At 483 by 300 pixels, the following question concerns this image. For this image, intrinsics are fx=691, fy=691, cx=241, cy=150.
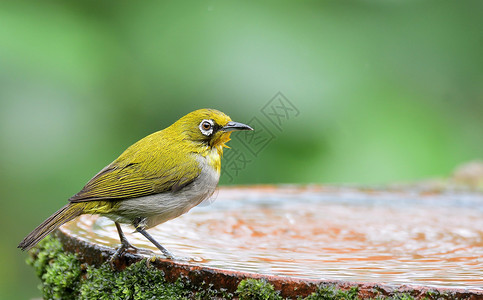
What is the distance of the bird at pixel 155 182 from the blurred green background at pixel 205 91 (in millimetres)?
2199

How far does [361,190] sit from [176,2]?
2.67 m

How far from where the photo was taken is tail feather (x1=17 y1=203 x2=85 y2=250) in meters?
2.39

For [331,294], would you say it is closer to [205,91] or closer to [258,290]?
[258,290]

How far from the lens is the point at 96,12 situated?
5.50m

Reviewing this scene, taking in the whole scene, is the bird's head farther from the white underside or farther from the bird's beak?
the white underside

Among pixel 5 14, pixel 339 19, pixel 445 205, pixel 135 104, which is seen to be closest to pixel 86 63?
pixel 135 104

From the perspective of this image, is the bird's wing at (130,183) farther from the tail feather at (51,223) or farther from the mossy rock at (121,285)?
the mossy rock at (121,285)

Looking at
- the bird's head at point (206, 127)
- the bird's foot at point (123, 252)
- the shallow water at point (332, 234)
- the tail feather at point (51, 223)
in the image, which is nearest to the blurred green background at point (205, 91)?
the shallow water at point (332, 234)

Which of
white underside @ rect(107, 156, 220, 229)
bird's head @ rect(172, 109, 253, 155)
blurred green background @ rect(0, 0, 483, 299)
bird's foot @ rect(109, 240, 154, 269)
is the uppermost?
blurred green background @ rect(0, 0, 483, 299)

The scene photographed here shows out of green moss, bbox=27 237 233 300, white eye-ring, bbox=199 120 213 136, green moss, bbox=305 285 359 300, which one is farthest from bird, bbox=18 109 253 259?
green moss, bbox=305 285 359 300

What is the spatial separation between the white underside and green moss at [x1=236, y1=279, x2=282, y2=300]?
60 cm

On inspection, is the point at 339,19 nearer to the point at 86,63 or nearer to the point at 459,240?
the point at 86,63

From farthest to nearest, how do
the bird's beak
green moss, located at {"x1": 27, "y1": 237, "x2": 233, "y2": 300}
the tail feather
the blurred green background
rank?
the blurred green background → the bird's beak → the tail feather → green moss, located at {"x1": 27, "y1": 237, "x2": 233, "y2": 300}

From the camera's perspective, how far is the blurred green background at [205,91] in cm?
506
